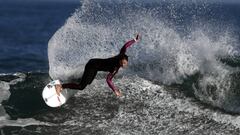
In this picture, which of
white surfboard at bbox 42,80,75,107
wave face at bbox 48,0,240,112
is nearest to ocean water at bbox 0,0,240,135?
wave face at bbox 48,0,240,112

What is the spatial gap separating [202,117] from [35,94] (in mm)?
4860

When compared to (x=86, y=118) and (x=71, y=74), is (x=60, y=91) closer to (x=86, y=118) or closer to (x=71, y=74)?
(x=86, y=118)

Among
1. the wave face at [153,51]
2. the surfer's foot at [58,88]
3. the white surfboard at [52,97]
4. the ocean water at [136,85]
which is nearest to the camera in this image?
the ocean water at [136,85]

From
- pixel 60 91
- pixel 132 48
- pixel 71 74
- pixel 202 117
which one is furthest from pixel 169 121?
pixel 132 48

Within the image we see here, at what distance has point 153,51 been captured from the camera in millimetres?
17328

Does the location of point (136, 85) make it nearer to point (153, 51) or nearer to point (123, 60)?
point (123, 60)

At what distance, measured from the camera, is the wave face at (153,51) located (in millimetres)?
13891

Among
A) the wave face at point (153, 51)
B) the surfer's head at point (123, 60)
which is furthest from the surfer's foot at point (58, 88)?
the wave face at point (153, 51)

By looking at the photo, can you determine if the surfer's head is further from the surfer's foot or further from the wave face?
the wave face

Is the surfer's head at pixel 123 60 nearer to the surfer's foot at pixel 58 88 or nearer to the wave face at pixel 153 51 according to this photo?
the surfer's foot at pixel 58 88

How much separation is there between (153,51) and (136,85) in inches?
149

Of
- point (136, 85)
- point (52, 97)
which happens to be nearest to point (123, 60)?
point (52, 97)

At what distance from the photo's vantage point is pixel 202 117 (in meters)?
11.5

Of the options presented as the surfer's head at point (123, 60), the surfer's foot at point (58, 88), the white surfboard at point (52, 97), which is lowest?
the white surfboard at point (52, 97)
